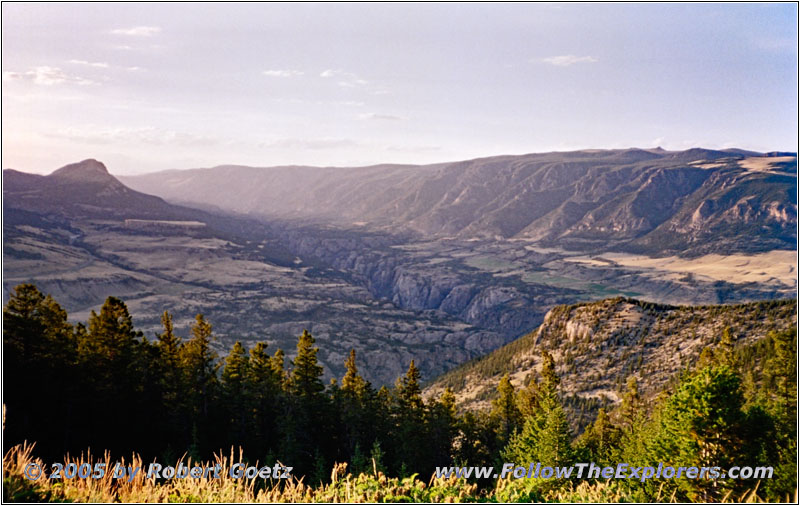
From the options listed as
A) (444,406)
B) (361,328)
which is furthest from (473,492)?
(361,328)

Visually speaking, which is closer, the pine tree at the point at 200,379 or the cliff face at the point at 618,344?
the pine tree at the point at 200,379

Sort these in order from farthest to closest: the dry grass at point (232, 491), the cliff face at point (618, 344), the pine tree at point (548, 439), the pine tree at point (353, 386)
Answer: the cliff face at point (618, 344) < the pine tree at point (353, 386) < the pine tree at point (548, 439) < the dry grass at point (232, 491)

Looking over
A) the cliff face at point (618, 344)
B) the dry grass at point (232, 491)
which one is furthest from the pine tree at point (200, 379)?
the cliff face at point (618, 344)

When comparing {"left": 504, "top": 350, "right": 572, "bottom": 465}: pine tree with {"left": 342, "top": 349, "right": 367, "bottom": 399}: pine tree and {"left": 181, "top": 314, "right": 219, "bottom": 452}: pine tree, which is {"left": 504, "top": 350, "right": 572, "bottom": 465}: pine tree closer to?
{"left": 342, "top": 349, "right": 367, "bottom": 399}: pine tree

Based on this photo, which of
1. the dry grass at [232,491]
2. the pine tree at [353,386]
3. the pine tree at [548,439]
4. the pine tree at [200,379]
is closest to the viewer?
the dry grass at [232,491]

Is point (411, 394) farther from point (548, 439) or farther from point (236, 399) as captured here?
point (548, 439)

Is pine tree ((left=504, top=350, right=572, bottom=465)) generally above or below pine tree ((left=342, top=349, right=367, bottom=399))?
above

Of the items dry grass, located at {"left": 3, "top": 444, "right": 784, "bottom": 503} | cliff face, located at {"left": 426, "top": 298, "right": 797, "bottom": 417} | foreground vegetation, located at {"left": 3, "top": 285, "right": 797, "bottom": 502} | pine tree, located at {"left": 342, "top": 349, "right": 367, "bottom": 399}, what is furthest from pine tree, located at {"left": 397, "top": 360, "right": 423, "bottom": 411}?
cliff face, located at {"left": 426, "top": 298, "right": 797, "bottom": 417}

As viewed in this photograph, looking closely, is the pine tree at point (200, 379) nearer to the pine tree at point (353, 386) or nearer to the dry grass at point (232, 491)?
the pine tree at point (353, 386)
